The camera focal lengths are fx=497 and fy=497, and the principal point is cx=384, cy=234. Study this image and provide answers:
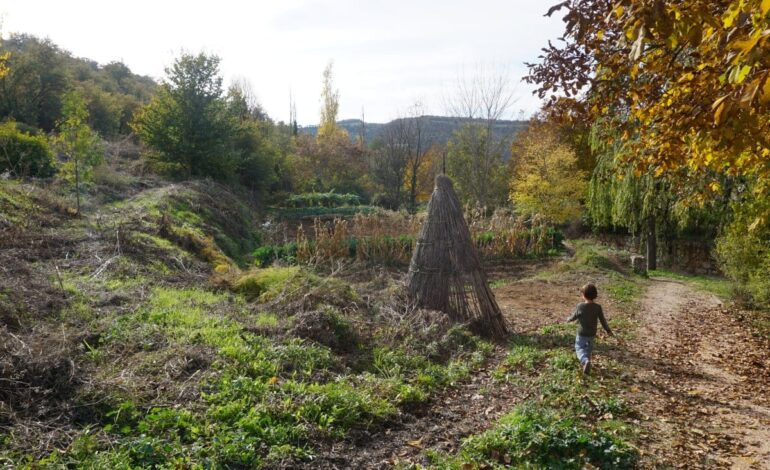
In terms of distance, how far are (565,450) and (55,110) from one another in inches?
841

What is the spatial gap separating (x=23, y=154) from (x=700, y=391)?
13569 millimetres

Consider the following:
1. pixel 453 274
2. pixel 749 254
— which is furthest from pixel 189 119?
pixel 749 254

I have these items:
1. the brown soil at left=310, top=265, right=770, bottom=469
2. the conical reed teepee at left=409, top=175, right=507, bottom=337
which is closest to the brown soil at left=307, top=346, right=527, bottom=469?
the brown soil at left=310, top=265, right=770, bottom=469

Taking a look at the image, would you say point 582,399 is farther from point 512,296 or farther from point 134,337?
point 512,296

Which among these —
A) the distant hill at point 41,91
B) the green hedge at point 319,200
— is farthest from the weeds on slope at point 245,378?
the green hedge at point 319,200

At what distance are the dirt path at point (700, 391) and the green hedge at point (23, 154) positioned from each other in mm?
12232

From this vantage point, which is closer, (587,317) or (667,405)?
(667,405)

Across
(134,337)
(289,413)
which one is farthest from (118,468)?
(134,337)

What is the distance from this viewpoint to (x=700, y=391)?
5434mm

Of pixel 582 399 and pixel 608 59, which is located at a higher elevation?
pixel 608 59

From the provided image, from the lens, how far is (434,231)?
746 cm

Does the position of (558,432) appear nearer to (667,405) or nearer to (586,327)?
(667,405)

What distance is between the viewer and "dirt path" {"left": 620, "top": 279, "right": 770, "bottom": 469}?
4035 mm

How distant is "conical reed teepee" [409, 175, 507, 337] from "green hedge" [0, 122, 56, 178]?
903 centimetres
